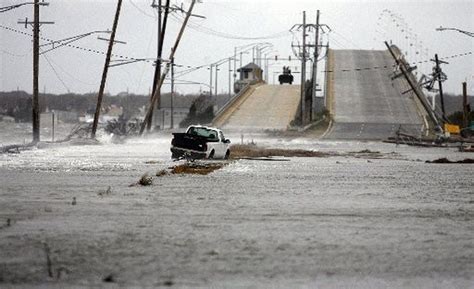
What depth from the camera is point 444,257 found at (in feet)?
28.9

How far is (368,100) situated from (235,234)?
245ft

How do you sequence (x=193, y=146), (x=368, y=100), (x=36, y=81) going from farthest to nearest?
(x=368, y=100)
(x=36, y=81)
(x=193, y=146)

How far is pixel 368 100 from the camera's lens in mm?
83312

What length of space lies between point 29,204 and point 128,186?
4.15 meters

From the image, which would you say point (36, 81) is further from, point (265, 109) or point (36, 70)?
point (265, 109)

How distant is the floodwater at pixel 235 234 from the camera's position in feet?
25.1

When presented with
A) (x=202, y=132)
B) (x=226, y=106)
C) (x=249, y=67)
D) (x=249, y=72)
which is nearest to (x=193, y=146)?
(x=202, y=132)

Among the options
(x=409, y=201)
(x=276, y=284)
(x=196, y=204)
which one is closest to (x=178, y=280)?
(x=276, y=284)

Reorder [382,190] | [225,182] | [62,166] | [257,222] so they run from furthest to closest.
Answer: [62,166]
[225,182]
[382,190]
[257,222]

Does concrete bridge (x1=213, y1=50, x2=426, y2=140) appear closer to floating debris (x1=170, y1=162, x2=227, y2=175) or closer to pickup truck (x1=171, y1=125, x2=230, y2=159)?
pickup truck (x1=171, y1=125, x2=230, y2=159)

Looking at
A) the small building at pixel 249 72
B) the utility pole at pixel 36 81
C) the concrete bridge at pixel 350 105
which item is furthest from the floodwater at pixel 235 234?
the small building at pixel 249 72

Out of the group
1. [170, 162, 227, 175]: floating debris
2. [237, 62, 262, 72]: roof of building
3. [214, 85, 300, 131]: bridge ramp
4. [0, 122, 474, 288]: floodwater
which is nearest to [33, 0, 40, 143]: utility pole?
[170, 162, 227, 175]: floating debris

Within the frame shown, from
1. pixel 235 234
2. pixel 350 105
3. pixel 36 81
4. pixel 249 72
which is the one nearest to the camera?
pixel 235 234

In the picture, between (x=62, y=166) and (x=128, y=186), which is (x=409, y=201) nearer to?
(x=128, y=186)
